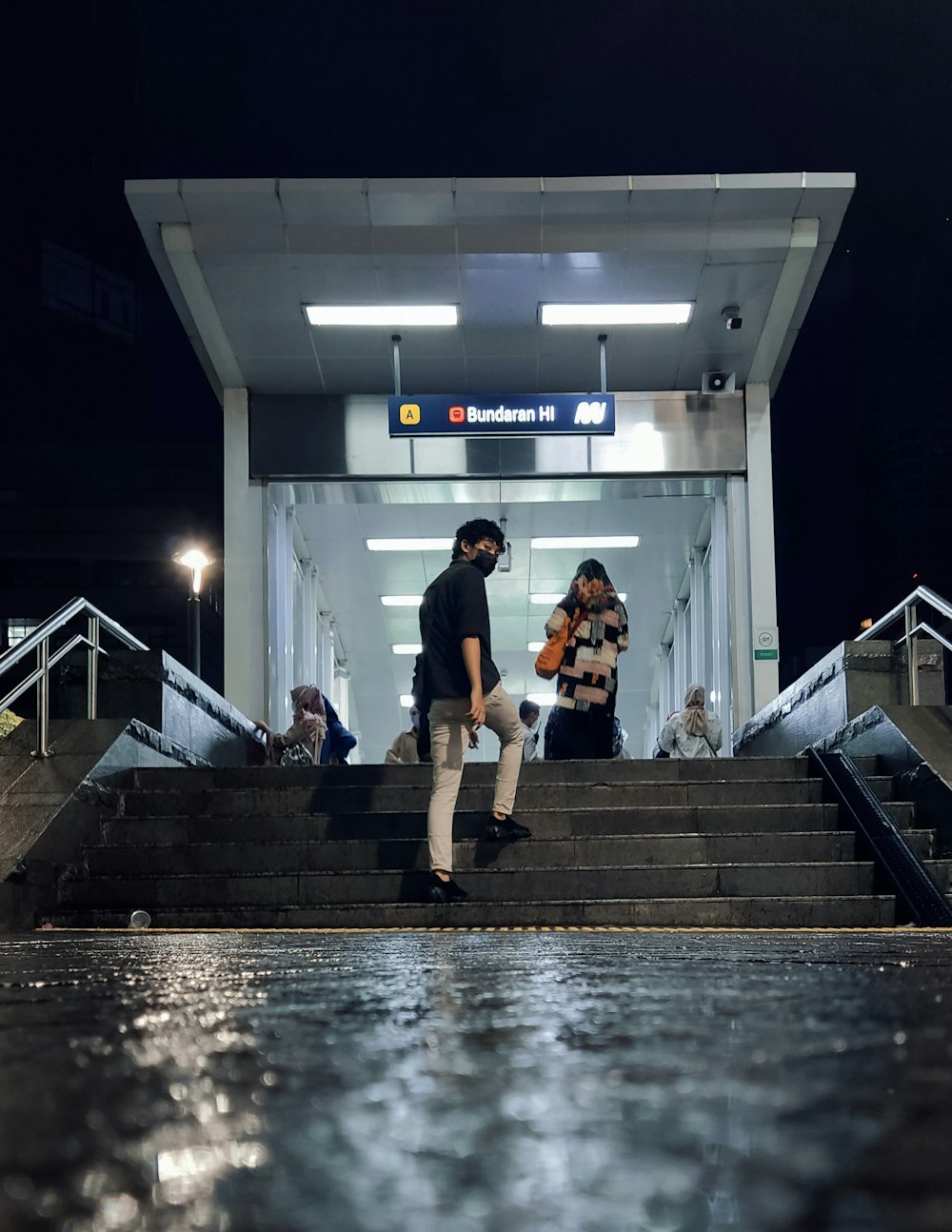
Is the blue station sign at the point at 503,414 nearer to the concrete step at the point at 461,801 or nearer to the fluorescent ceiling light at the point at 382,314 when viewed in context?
the fluorescent ceiling light at the point at 382,314

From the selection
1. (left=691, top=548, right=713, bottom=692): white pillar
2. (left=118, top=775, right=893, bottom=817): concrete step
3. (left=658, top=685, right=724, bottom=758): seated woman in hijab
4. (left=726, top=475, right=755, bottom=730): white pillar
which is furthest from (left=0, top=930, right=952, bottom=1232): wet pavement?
(left=691, top=548, right=713, bottom=692): white pillar

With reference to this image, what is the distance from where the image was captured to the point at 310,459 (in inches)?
635

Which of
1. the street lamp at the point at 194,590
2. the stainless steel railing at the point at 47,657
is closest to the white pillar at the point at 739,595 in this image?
the street lamp at the point at 194,590

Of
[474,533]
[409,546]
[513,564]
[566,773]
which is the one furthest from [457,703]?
[513,564]

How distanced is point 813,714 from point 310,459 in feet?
23.7

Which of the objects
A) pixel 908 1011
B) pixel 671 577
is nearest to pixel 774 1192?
pixel 908 1011

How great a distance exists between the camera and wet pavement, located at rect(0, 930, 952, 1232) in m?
0.60

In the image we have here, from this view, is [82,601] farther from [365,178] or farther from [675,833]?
[365,178]

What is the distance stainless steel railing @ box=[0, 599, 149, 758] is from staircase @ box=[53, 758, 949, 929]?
29.2 inches

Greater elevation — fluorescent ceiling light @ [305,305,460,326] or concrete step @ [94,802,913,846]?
fluorescent ceiling light @ [305,305,460,326]

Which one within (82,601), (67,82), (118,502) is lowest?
(82,601)

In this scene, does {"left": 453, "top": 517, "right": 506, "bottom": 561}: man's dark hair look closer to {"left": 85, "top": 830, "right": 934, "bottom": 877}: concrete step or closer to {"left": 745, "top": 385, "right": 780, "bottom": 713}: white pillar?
{"left": 85, "top": 830, "right": 934, "bottom": 877}: concrete step

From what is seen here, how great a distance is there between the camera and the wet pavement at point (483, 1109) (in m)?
0.60

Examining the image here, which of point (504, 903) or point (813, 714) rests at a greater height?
point (813, 714)
